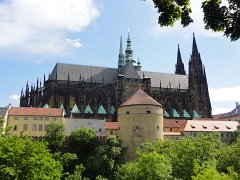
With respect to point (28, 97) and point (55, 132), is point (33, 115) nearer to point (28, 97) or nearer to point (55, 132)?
point (55, 132)

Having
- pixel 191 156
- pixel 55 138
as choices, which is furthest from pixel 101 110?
pixel 191 156

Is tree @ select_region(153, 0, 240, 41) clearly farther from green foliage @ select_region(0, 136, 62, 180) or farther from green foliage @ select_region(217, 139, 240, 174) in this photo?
green foliage @ select_region(217, 139, 240, 174)

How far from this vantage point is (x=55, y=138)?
58.7m

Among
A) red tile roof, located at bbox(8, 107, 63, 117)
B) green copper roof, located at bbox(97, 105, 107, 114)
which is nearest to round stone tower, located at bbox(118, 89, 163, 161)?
red tile roof, located at bbox(8, 107, 63, 117)

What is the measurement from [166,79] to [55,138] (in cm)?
5888

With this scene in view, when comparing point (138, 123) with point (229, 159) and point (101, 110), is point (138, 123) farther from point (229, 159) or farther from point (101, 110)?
point (101, 110)

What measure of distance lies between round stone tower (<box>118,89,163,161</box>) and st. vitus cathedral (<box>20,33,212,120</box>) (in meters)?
28.3

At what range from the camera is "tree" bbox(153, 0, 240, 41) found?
9.18m

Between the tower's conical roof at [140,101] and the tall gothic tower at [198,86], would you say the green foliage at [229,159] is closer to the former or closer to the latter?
the tower's conical roof at [140,101]

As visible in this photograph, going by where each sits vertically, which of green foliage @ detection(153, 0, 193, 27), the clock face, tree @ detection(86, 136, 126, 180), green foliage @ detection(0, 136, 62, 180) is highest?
the clock face

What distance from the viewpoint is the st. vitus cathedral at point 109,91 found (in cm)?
8912

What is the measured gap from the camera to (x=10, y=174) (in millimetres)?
25031

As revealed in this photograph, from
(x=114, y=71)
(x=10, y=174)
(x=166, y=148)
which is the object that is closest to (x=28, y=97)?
(x=114, y=71)

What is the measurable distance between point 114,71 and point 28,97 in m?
26.6
